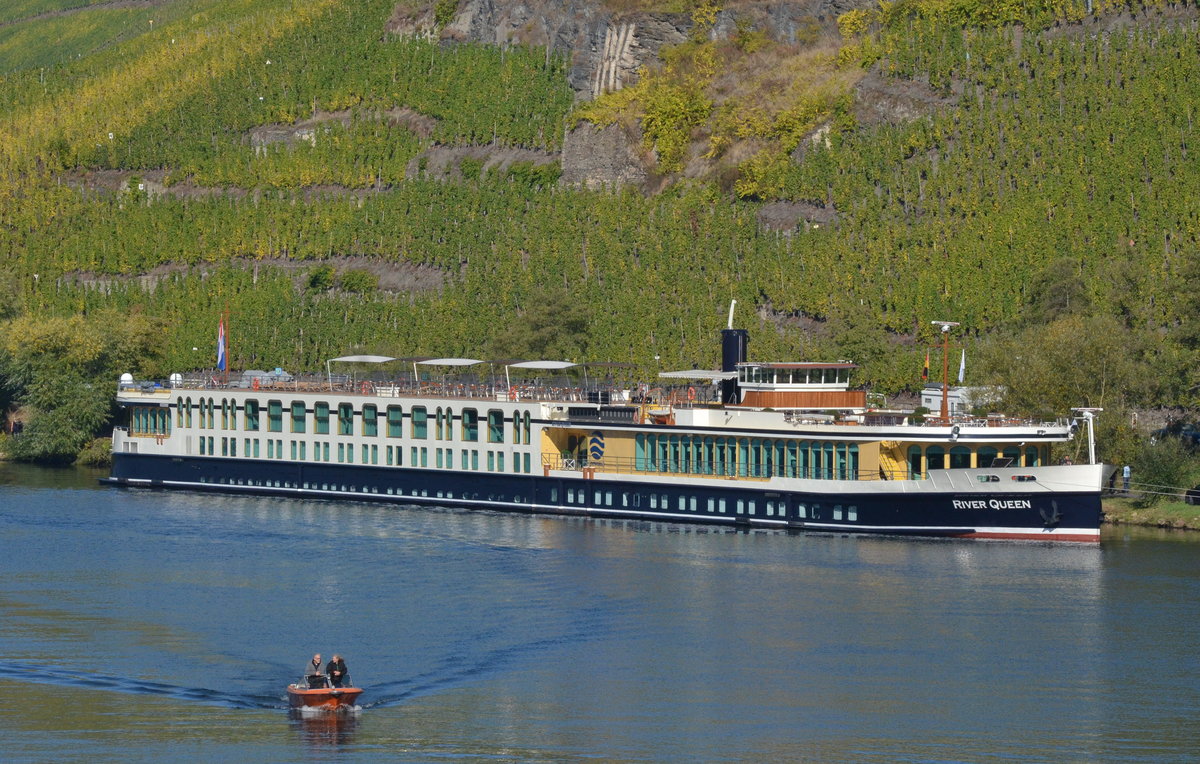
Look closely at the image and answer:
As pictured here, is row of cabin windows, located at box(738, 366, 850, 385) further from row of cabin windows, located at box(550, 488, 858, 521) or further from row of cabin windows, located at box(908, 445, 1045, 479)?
row of cabin windows, located at box(908, 445, 1045, 479)

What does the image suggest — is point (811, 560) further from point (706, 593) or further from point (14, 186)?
point (14, 186)

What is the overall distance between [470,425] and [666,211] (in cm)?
4381

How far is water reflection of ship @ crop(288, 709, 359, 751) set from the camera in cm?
5406

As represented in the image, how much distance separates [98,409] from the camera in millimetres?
133750

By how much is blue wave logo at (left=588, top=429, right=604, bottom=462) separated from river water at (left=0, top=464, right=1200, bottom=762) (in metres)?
9.19

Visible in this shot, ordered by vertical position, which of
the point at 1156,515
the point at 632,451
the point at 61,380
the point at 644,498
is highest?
the point at 61,380

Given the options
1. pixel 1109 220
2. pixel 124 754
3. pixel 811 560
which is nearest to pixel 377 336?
pixel 1109 220

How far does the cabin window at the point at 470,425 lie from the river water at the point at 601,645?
12411mm

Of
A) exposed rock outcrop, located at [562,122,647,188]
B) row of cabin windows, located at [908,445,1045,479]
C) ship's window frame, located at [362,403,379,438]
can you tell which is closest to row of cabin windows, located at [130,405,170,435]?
ship's window frame, located at [362,403,379,438]

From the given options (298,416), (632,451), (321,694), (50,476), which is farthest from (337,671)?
(50,476)

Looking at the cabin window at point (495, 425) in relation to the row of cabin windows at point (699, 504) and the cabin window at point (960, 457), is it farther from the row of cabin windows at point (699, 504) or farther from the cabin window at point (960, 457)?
the cabin window at point (960, 457)

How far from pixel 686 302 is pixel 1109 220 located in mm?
29408

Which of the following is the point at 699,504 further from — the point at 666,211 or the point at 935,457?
the point at 666,211

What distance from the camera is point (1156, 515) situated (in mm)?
92000
